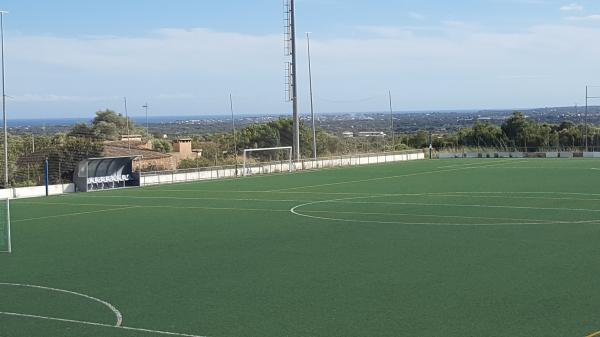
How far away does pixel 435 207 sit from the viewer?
27.3 meters

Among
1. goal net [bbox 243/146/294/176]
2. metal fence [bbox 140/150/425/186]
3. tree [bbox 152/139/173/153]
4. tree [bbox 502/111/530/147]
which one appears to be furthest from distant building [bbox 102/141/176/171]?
tree [bbox 502/111/530/147]

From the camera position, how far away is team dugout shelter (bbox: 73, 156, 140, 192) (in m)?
38.7

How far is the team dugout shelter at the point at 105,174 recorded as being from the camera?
3869 cm

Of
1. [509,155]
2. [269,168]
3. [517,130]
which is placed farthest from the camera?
[517,130]

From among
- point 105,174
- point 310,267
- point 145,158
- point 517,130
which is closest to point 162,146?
point 145,158

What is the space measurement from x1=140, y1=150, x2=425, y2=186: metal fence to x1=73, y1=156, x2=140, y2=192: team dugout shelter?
29.2 inches

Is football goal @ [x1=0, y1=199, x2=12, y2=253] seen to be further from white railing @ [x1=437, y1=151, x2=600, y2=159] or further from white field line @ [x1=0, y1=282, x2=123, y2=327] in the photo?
white railing @ [x1=437, y1=151, x2=600, y2=159]

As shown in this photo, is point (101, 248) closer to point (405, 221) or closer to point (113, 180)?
point (405, 221)

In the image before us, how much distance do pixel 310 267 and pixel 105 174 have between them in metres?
26.1

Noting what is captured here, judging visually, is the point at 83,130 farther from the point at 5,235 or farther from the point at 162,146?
the point at 5,235

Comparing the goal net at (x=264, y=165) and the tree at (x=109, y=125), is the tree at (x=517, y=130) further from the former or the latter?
the tree at (x=109, y=125)

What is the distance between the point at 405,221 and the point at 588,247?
6495mm

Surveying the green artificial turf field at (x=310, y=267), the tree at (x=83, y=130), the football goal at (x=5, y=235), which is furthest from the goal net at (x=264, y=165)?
the football goal at (x=5, y=235)

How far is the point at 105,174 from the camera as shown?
40.4 meters
